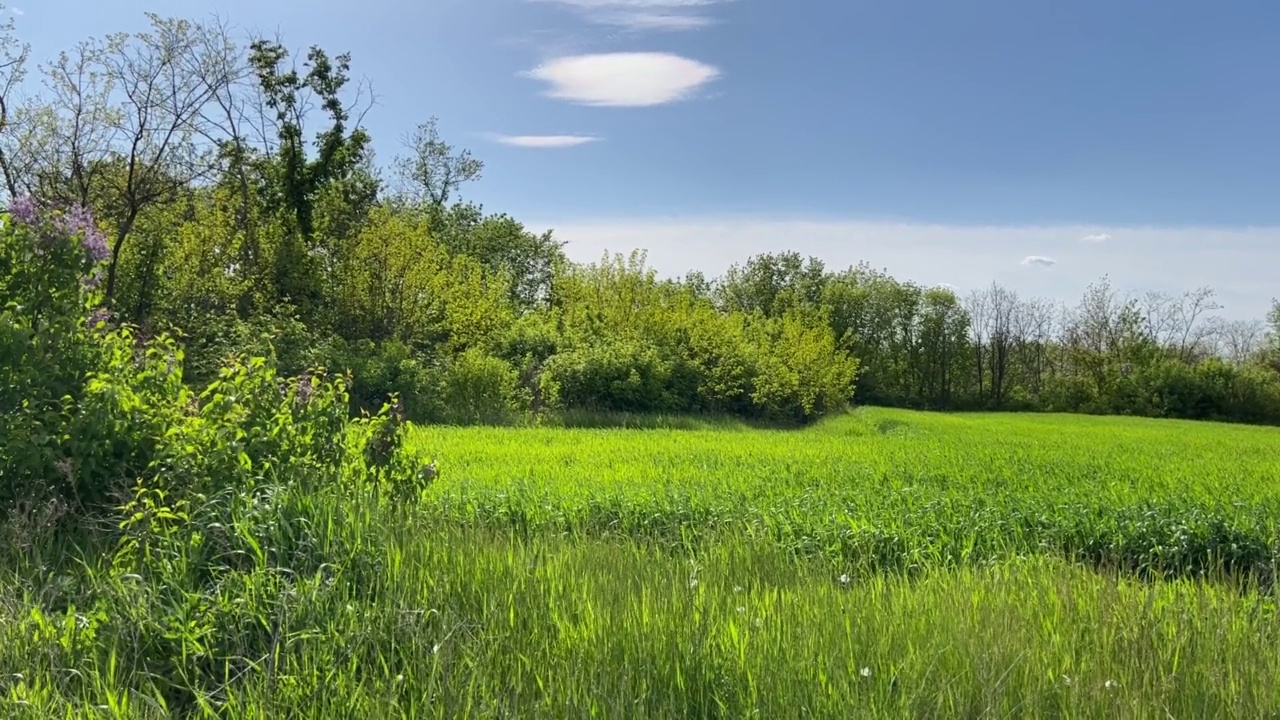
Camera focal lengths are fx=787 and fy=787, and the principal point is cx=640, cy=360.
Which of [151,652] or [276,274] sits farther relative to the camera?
[276,274]

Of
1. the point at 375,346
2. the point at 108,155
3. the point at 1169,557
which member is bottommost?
the point at 1169,557

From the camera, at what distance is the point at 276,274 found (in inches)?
965

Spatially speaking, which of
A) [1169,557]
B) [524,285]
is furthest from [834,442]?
[524,285]

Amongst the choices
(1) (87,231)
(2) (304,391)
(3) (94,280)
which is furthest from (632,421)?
(1) (87,231)

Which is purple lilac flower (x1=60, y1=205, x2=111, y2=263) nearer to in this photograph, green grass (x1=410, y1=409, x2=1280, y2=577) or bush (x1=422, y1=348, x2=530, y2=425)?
green grass (x1=410, y1=409, x2=1280, y2=577)

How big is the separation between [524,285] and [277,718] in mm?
45013

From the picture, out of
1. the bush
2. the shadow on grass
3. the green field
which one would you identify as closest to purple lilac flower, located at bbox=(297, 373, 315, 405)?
the green field

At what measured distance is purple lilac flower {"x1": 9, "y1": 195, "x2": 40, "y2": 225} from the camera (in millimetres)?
5637

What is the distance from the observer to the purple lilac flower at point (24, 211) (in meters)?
5.64

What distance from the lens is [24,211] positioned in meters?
5.70

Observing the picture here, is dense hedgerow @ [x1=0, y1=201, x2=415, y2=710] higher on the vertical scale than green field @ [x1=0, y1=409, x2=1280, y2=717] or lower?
higher

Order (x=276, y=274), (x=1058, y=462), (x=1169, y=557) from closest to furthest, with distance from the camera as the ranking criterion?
(x=1169, y=557)
(x=1058, y=462)
(x=276, y=274)

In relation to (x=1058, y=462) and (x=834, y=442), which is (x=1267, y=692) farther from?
(x=834, y=442)

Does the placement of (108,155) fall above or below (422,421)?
above
